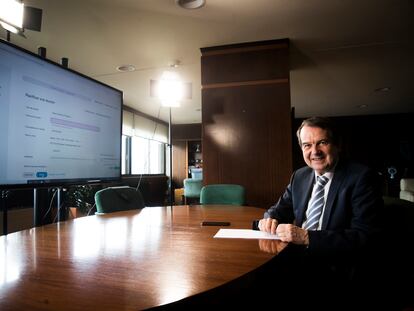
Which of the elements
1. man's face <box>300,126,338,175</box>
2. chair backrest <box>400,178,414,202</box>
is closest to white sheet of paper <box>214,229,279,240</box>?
man's face <box>300,126,338,175</box>

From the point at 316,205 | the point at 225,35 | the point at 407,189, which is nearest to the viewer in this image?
the point at 316,205

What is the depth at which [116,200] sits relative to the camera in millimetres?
2092

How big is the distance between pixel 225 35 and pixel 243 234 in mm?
2684

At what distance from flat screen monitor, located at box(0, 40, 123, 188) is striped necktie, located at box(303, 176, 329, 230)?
1.13m

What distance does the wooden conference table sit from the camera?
54cm

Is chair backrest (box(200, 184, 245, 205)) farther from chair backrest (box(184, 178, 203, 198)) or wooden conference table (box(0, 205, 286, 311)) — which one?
chair backrest (box(184, 178, 203, 198))

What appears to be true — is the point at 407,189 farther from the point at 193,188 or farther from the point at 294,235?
the point at 294,235

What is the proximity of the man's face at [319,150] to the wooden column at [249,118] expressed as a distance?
194cm

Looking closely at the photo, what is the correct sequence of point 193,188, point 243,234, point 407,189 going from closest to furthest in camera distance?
point 243,234
point 407,189
point 193,188

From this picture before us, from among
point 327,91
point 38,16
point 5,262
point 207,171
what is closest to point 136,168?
point 207,171

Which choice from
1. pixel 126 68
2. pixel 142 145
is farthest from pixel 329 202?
pixel 142 145

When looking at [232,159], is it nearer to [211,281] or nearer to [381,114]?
[211,281]

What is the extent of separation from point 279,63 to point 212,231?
271cm

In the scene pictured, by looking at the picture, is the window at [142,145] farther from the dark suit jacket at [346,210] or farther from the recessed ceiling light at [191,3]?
the dark suit jacket at [346,210]
